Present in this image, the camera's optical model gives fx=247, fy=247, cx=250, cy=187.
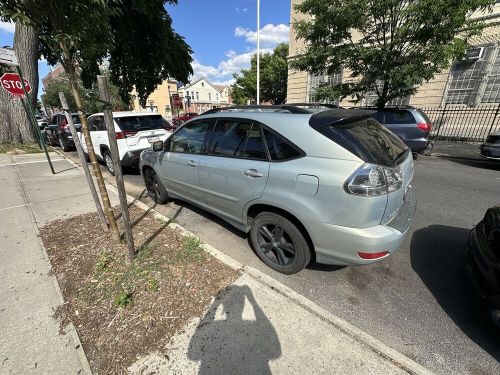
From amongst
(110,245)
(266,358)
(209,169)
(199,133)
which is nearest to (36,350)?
(110,245)

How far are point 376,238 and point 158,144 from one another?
3.29 m

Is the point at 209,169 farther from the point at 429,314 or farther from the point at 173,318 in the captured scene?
the point at 429,314

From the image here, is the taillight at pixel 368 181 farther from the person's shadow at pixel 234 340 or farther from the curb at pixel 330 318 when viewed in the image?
the person's shadow at pixel 234 340

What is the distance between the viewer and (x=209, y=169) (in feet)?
10.2

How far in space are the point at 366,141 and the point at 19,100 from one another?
15304 mm

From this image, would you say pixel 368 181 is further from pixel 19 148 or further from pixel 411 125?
pixel 19 148

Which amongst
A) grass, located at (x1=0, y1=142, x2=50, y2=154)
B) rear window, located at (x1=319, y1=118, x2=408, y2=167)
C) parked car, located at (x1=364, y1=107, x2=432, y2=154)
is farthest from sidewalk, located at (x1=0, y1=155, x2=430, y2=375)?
grass, located at (x1=0, y1=142, x2=50, y2=154)

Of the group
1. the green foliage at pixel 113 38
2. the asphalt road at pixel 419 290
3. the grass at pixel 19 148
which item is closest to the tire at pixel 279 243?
the asphalt road at pixel 419 290

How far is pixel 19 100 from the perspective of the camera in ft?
37.4

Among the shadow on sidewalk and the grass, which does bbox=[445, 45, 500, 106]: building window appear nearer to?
the shadow on sidewalk

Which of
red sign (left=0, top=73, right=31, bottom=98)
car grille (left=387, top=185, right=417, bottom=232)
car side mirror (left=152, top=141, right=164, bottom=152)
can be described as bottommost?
car grille (left=387, top=185, right=417, bottom=232)

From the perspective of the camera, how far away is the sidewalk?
5.67 ft

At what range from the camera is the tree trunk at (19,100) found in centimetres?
1026

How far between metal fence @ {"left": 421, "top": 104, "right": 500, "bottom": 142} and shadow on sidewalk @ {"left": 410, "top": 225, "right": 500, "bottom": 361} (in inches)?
428
